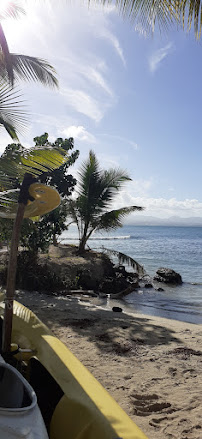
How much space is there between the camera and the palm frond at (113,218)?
1383 cm

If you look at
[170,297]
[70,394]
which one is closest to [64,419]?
[70,394]

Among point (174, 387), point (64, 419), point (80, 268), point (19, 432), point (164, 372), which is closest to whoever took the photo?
point (19, 432)

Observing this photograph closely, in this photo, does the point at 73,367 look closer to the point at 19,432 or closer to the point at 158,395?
the point at 19,432

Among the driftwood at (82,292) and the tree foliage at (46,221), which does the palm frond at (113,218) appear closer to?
the tree foliage at (46,221)

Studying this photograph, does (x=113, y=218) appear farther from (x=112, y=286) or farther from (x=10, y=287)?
(x=10, y=287)

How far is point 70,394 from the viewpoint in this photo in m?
2.45

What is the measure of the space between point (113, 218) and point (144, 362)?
9.41 meters

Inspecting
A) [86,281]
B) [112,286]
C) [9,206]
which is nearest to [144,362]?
[9,206]

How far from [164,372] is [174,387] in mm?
456

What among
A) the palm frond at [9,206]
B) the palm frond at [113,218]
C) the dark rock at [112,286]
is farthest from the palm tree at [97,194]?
the palm frond at [9,206]

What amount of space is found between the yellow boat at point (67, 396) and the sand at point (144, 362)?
105 centimetres

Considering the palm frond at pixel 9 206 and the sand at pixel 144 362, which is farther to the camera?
the palm frond at pixel 9 206

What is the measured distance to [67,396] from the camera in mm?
2436

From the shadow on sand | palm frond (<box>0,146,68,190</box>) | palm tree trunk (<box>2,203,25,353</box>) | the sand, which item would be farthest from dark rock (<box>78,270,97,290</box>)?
palm frond (<box>0,146,68,190</box>)
